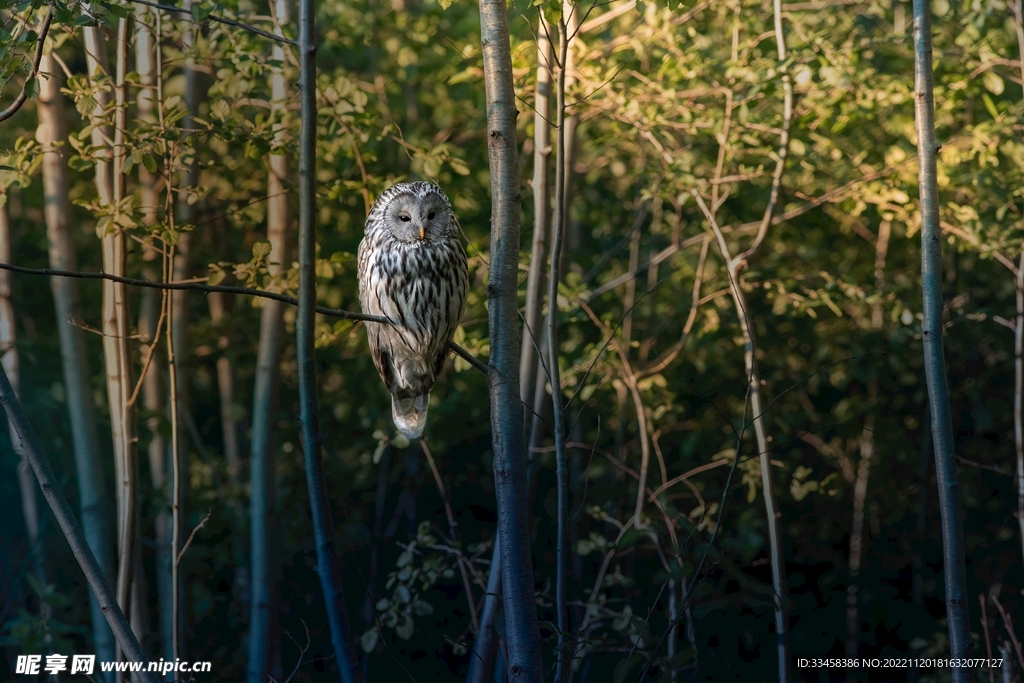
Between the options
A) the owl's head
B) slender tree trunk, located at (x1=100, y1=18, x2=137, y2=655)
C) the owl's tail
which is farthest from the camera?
the owl's tail

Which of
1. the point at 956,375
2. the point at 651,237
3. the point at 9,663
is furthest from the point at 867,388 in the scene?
the point at 9,663

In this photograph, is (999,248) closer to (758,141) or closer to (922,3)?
(758,141)

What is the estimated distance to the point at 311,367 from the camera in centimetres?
151

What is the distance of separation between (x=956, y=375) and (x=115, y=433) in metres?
3.82

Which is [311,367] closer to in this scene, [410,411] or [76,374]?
[410,411]

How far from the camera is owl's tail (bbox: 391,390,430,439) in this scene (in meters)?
2.78

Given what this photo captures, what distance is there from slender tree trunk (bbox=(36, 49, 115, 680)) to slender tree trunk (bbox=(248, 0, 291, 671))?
0.45 m

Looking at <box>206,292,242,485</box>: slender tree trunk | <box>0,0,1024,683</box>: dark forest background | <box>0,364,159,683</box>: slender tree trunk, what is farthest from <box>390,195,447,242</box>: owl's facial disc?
<box>206,292,242,485</box>: slender tree trunk

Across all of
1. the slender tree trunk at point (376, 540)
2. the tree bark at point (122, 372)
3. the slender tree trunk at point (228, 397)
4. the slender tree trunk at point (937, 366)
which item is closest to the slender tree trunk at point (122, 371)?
the tree bark at point (122, 372)

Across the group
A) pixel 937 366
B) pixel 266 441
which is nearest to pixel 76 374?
pixel 266 441

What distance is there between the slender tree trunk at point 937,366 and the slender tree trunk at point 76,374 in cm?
228

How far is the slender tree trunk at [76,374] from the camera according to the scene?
2.67m

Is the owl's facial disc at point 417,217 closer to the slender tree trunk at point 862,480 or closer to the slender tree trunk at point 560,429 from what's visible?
the slender tree trunk at point 560,429

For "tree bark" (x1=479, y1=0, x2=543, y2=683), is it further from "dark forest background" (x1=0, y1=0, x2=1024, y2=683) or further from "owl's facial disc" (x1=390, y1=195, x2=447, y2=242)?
"dark forest background" (x1=0, y1=0, x2=1024, y2=683)
